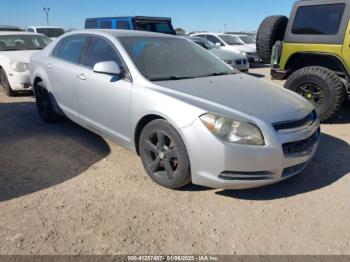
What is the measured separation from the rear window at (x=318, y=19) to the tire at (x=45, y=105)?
14.2ft

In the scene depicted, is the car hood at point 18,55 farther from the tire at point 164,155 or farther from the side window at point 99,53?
the tire at point 164,155

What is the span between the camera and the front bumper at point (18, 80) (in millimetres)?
7152

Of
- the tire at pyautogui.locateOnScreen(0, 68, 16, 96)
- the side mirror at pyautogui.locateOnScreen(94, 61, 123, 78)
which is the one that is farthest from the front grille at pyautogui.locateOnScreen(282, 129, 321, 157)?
the tire at pyautogui.locateOnScreen(0, 68, 16, 96)

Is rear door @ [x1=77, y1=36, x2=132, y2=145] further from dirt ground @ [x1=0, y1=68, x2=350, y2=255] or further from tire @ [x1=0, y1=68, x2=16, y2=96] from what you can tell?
tire @ [x1=0, y1=68, x2=16, y2=96]

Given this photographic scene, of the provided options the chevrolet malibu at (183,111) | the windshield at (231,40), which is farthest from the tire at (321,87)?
the windshield at (231,40)

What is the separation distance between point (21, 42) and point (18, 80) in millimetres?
1683

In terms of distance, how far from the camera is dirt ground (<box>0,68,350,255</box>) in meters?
2.54

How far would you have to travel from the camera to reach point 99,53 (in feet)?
13.1

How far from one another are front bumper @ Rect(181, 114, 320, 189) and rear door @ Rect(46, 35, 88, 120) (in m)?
2.10

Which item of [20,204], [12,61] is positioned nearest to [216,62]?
[20,204]

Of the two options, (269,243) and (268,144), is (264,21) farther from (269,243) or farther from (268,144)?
(269,243)

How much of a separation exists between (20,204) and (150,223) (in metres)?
1.28

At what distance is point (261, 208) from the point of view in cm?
304

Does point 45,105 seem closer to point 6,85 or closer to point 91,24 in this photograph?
Result: point 6,85
